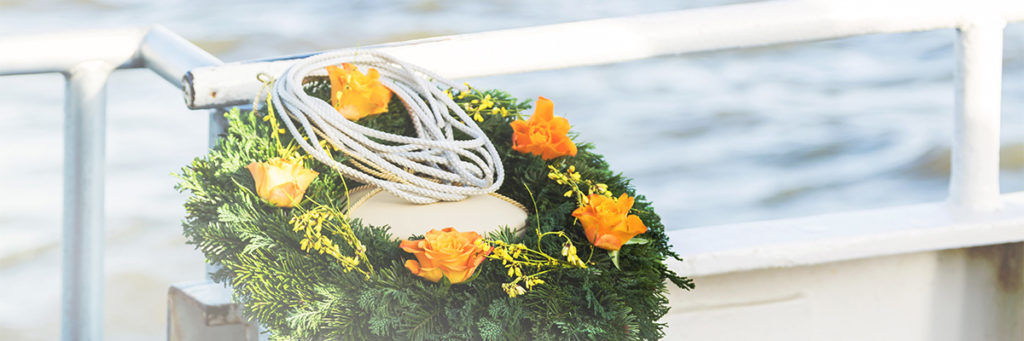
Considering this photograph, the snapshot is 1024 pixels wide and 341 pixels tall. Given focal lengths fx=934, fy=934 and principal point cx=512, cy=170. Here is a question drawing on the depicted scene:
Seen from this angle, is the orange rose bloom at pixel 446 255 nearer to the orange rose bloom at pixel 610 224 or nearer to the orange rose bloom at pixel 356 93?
the orange rose bloom at pixel 610 224

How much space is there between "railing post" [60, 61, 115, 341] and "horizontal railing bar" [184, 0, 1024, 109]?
0.31 metres

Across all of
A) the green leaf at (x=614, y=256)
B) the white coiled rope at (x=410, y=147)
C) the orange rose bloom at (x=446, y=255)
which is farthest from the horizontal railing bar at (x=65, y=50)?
the green leaf at (x=614, y=256)

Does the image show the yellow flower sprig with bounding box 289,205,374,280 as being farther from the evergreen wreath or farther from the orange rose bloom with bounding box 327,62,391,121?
the orange rose bloom with bounding box 327,62,391,121

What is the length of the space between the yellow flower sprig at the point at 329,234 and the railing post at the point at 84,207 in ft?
1.65

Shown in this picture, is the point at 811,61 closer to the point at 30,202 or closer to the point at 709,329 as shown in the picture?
the point at 30,202

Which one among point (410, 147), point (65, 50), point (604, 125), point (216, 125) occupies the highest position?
point (604, 125)

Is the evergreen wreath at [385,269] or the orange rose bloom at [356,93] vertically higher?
the orange rose bloom at [356,93]

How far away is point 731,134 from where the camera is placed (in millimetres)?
7414

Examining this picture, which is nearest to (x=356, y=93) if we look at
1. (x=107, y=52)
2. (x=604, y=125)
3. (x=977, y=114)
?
(x=107, y=52)

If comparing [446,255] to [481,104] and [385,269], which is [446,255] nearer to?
[385,269]

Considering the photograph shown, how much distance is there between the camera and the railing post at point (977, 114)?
1238mm

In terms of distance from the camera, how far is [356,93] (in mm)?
883

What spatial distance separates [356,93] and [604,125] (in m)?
6.80

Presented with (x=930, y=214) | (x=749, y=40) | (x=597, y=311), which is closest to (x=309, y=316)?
(x=597, y=311)
